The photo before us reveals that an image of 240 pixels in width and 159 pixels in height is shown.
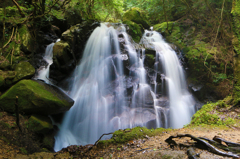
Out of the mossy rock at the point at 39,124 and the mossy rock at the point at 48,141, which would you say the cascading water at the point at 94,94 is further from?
the mossy rock at the point at 39,124

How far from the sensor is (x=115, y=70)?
8.51 m

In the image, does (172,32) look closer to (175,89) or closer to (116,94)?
(175,89)

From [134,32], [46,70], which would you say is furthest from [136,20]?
[46,70]

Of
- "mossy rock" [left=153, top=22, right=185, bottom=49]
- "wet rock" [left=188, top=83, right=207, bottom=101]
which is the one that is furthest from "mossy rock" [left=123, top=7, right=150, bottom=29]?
"wet rock" [left=188, top=83, right=207, bottom=101]

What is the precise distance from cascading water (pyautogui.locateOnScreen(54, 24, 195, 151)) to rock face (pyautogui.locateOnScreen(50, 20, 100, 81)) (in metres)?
0.47

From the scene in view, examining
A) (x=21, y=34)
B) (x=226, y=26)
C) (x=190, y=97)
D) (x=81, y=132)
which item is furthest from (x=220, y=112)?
(x=21, y=34)

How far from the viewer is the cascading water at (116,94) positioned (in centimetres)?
675

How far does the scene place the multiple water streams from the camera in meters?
6.78

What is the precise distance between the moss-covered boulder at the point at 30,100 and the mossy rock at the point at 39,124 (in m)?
0.29

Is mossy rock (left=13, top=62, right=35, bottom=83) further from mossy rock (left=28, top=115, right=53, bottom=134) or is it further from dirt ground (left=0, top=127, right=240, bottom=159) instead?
dirt ground (left=0, top=127, right=240, bottom=159)

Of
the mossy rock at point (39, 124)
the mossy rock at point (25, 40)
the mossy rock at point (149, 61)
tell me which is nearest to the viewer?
the mossy rock at point (39, 124)

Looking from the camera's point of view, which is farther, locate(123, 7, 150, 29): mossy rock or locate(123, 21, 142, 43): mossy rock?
locate(123, 7, 150, 29): mossy rock

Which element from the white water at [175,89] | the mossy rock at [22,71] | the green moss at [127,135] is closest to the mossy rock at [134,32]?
the white water at [175,89]

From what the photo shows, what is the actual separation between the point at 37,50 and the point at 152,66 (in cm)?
789
